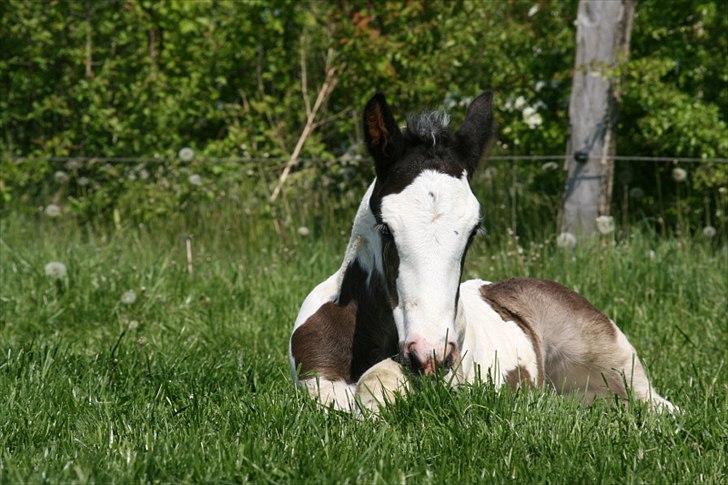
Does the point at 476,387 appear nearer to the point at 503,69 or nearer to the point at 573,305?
the point at 573,305

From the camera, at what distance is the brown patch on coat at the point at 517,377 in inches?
187

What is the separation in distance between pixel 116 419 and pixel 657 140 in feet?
21.5

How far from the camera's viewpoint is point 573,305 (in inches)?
213

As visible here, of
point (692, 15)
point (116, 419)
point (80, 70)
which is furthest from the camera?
point (80, 70)

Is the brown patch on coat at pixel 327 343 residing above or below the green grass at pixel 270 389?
above

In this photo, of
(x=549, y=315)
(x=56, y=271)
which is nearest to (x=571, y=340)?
(x=549, y=315)

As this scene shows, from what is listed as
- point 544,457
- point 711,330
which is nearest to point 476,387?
point 544,457

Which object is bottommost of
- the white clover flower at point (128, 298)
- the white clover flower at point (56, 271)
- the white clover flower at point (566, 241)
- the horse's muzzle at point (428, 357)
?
the white clover flower at point (128, 298)

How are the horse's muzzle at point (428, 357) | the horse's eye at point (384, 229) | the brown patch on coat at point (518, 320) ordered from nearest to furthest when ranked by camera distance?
the horse's muzzle at point (428, 357) → the horse's eye at point (384, 229) → the brown patch on coat at point (518, 320)

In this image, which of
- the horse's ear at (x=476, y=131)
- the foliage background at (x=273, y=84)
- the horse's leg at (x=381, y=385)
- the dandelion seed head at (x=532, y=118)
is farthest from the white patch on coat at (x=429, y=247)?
the dandelion seed head at (x=532, y=118)

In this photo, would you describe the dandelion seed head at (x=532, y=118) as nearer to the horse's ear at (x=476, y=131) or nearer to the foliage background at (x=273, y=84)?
the foliage background at (x=273, y=84)

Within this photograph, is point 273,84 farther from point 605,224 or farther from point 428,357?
point 428,357

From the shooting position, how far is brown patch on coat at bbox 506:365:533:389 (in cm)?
474

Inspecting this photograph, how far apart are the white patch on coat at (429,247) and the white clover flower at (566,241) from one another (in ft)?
12.4
